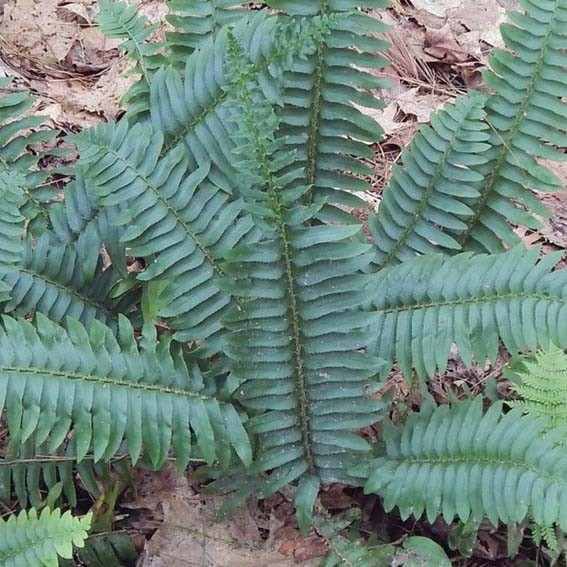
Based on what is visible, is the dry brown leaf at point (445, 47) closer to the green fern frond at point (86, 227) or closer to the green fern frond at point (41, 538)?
the green fern frond at point (86, 227)

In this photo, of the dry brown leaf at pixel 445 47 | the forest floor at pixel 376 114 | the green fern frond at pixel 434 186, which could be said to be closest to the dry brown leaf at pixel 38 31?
the forest floor at pixel 376 114

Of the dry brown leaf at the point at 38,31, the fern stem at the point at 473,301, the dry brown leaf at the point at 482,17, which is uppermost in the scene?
the dry brown leaf at the point at 38,31

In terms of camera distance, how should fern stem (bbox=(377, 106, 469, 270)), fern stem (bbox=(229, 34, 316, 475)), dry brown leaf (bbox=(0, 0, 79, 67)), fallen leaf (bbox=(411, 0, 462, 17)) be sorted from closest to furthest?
fern stem (bbox=(229, 34, 316, 475)) < fern stem (bbox=(377, 106, 469, 270)) < dry brown leaf (bbox=(0, 0, 79, 67)) < fallen leaf (bbox=(411, 0, 462, 17))

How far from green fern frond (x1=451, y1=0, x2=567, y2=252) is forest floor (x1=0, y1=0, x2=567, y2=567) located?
1.37ft

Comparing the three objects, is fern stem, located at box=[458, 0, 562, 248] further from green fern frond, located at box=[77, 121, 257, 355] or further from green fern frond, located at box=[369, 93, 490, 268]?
green fern frond, located at box=[77, 121, 257, 355]

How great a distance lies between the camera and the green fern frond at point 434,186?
2.57 metres

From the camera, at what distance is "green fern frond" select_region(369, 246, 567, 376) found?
2.21 m

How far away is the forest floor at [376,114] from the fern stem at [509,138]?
44cm

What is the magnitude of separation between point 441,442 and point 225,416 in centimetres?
62

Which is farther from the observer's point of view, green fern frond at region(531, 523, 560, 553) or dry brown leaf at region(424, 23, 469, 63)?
dry brown leaf at region(424, 23, 469, 63)

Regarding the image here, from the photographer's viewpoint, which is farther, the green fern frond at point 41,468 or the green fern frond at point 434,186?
the green fern frond at point 434,186

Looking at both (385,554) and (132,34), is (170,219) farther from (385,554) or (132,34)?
(385,554)

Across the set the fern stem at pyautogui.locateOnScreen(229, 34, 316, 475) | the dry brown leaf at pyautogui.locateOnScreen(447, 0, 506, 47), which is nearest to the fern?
the fern stem at pyautogui.locateOnScreen(229, 34, 316, 475)

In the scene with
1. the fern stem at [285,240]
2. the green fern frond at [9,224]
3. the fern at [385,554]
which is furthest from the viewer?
the fern at [385,554]
